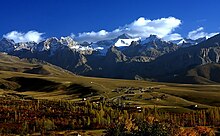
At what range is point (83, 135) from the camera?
178 metres

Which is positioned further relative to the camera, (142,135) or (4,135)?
(4,135)

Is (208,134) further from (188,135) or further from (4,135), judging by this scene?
(4,135)

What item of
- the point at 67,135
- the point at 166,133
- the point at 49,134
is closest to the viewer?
the point at 166,133

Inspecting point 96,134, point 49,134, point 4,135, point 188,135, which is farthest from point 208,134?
point 4,135

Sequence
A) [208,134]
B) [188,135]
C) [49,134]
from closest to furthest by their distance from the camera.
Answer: [188,135] < [208,134] < [49,134]

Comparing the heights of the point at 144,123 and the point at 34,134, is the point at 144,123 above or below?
above

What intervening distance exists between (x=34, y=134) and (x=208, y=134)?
79.4 m

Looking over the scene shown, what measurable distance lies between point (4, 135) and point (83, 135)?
34.6 metres

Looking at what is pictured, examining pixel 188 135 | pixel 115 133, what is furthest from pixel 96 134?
pixel 115 133

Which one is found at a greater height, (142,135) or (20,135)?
(142,135)

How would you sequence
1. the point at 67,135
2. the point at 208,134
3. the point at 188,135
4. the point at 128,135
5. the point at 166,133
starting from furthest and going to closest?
the point at 67,135
the point at 208,134
the point at 188,135
the point at 128,135
the point at 166,133

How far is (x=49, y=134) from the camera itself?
7475 inches

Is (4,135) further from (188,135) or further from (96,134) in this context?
(188,135)

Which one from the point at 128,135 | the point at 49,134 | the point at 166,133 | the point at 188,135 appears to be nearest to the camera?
the point at 166,133
